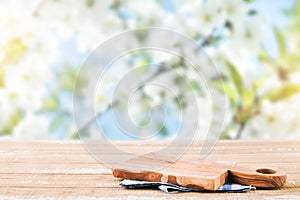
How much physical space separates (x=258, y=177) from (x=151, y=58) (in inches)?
50.2

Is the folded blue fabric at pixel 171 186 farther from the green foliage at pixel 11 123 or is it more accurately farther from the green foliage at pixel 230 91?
the green foliage at pixel 11 123

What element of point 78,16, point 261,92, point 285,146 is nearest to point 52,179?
point 285,146

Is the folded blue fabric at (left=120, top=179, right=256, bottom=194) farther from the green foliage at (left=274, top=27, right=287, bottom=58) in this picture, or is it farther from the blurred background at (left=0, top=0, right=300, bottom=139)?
the green foliage at (left=274, top=27, right=287, bottom=58)

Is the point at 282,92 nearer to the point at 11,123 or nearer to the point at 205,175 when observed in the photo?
the point at 11,123

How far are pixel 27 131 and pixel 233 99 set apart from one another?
867mm

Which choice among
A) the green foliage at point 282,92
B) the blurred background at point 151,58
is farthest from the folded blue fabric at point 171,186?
the green foliage at point 282,92

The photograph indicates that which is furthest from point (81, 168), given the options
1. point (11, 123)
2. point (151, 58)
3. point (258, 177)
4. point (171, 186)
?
point (11, 123)

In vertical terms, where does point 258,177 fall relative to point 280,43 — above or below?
below

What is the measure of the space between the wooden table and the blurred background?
72 centimetres

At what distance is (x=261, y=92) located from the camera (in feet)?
6.87

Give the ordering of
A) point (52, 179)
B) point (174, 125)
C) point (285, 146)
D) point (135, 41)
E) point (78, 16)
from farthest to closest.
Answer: point (174, 125), point (78, 16), point (135, 41), point (285, 146), point (52, 179)

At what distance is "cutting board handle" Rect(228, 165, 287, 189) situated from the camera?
85 centimetres

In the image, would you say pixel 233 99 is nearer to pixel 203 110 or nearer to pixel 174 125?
pixel 203 110

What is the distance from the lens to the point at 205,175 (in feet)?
2.80
